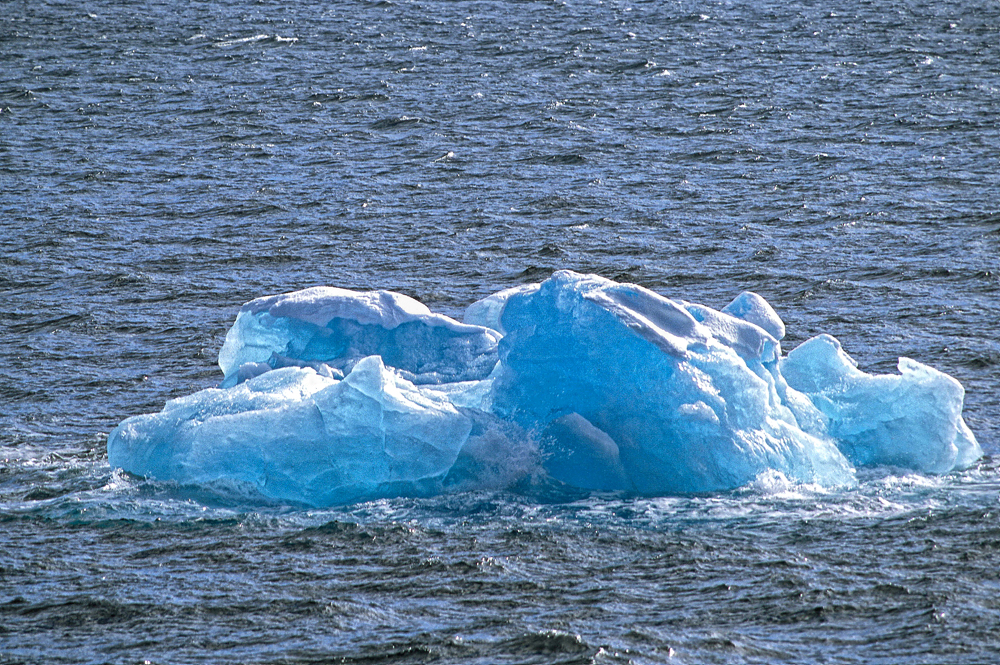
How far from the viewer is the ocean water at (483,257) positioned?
819cm

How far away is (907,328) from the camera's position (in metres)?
14.0

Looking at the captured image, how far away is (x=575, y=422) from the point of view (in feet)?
32.9

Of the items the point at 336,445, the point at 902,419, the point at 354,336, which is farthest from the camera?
the point at 354,336

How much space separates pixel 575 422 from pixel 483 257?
7190mm

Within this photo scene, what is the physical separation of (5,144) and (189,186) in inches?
183

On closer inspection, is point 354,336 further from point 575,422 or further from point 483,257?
point 483,257

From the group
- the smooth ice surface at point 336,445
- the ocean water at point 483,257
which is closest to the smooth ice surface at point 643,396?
the ocean water at point 483,257

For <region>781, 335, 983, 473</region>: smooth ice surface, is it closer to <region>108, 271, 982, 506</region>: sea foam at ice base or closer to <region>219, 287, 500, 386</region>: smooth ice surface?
<region>108, 271, 982, 506</region>: sea foam at ice base

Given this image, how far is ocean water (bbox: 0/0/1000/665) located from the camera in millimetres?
8188

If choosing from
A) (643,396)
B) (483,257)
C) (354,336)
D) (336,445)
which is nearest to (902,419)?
(643,396)

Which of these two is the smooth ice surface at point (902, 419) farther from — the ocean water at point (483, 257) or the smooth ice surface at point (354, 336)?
the smooth ice surface at point (354, 336)

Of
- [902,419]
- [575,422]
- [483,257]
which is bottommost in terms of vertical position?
[483,257]

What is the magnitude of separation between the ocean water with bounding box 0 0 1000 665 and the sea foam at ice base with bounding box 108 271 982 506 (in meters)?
0.26

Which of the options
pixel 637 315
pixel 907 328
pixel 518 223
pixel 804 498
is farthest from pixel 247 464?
pixel 518 223
